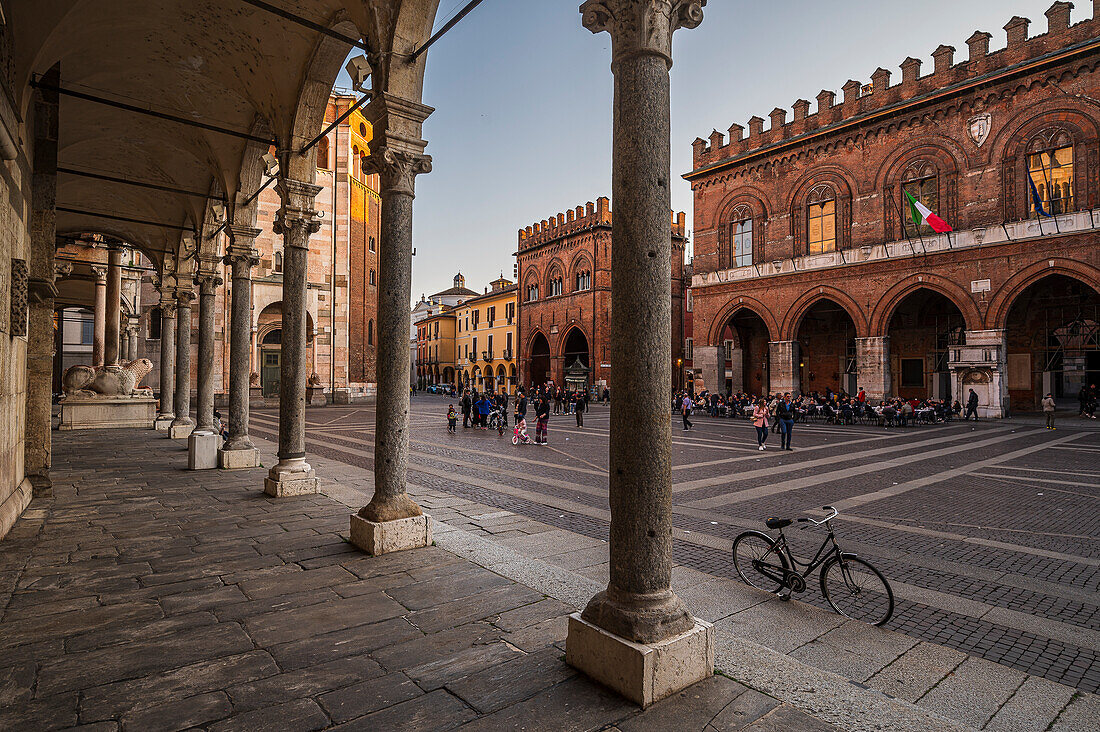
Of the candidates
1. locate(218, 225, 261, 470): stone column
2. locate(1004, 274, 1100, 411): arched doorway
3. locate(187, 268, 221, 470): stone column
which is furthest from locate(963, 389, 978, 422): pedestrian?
locate(187, 268, 221, 470): stone column

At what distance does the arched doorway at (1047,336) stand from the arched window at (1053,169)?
3.71 metres

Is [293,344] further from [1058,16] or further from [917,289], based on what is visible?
[1058,16]

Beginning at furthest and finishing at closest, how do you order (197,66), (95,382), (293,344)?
(95,382) → (197,66) → (293,344)

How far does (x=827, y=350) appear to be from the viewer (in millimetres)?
29766

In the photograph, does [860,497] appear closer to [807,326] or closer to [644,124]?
[644,124]

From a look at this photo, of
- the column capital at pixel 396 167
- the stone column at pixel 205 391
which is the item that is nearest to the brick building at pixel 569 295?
the stone column at pixel 205 391

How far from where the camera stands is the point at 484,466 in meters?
10.7

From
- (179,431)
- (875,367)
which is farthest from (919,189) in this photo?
(179,431)

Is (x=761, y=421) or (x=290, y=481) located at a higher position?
(x=761, y=421)

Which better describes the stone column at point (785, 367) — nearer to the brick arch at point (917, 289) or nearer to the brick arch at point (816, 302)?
the brick arch at point (816, 302)

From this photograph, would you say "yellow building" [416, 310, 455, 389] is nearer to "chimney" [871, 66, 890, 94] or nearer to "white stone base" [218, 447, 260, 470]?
"chimney" [871, 66, 890, 94]

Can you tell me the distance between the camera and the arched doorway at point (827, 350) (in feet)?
93.6

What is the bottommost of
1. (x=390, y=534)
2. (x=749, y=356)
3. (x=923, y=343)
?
(x=390, y=534)

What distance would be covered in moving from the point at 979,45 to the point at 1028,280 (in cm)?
914
